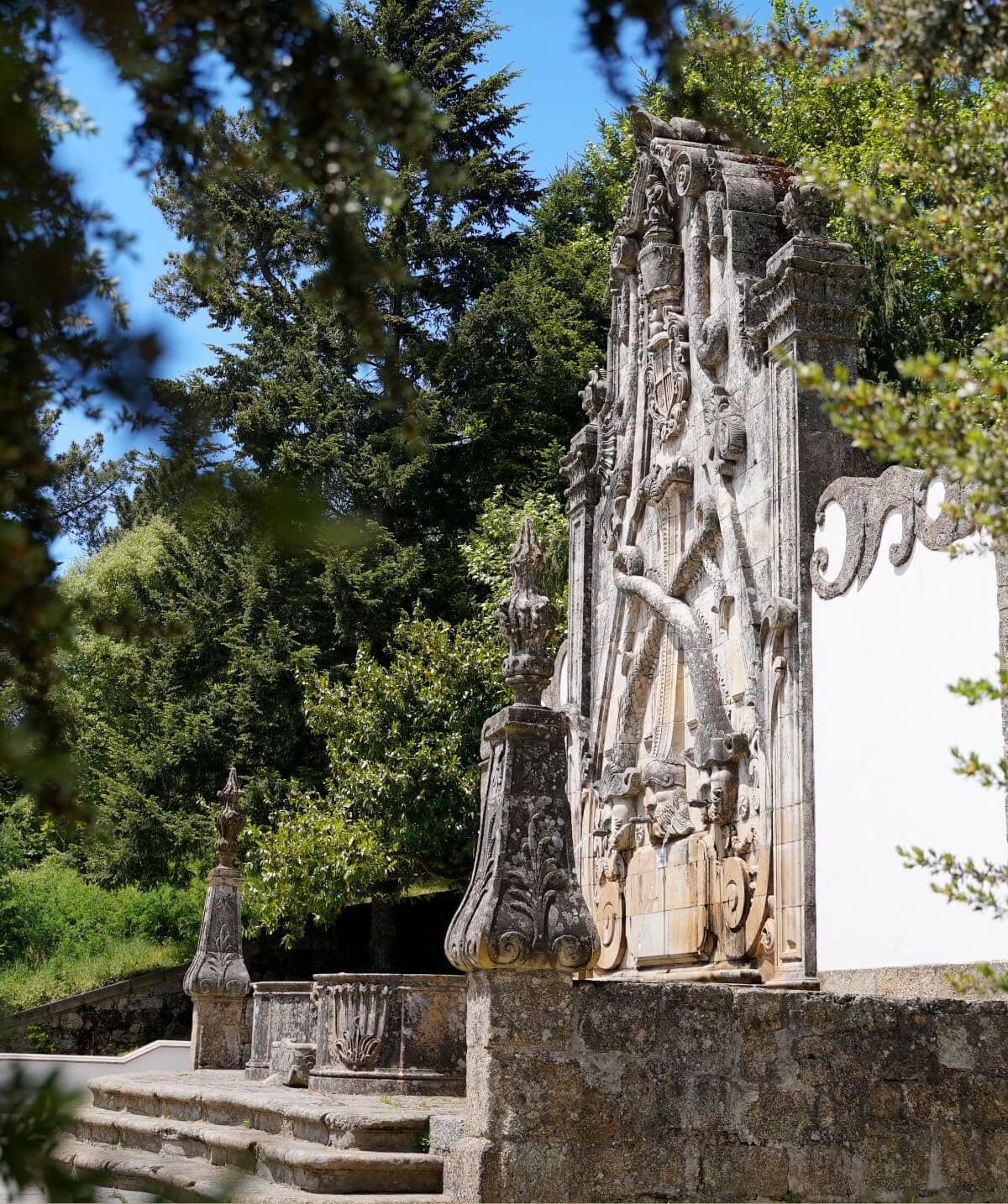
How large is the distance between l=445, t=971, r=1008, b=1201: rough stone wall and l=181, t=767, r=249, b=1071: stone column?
831cm

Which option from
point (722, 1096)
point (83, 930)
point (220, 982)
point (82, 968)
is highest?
point (722, 1096)

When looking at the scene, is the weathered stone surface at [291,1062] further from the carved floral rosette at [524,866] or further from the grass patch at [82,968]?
the grass patch at [82,968]

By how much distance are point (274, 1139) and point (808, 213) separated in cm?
812

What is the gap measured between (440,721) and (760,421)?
355 inches

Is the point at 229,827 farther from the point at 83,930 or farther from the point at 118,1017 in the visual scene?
the point at 83,930

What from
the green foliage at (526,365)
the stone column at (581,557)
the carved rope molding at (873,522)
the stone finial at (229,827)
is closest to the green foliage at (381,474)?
the green foliage at (526,365)

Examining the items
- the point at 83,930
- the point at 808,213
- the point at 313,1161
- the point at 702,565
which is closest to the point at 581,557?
the point at 702,565

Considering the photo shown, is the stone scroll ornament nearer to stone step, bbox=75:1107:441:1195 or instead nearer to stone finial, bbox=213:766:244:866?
stone step, bbox=75:1107:441:1195

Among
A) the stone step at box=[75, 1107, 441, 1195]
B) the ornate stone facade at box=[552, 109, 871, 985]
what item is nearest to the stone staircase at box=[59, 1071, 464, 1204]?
the stone step at box=[75, 1107, 441, 1195]

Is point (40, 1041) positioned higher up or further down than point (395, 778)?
further down

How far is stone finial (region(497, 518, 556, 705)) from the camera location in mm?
7734

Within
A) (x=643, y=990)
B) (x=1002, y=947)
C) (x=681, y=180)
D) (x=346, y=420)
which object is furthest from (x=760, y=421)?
(x=346, y=420)

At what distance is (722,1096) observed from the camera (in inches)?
262

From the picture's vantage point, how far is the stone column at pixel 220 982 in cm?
1457
